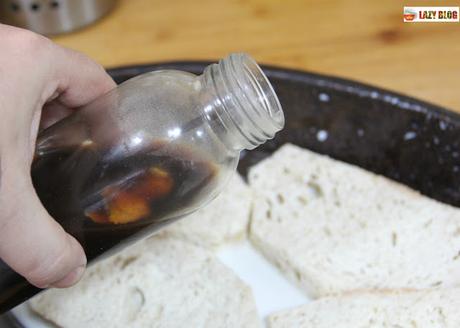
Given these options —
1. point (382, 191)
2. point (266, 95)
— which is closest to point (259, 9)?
point (382, 191)

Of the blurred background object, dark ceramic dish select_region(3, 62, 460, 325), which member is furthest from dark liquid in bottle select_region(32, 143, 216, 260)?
the blurred background object

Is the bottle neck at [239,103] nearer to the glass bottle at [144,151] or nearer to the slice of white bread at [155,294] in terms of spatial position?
the glass bottle at [144,151]

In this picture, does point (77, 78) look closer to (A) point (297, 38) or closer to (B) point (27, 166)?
(B) point (27, 166)

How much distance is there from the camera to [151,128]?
0.66m

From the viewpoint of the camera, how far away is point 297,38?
1435 mm

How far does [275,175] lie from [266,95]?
1.24 ft

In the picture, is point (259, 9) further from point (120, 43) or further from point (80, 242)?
point (80, 242)

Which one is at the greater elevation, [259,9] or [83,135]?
[83,135]

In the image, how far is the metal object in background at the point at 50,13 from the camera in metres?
1.36

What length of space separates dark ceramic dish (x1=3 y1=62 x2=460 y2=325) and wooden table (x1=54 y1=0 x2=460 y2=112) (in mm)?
270

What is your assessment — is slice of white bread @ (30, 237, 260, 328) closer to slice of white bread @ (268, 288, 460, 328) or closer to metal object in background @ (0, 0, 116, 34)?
slice of white bread @ (268, 288, 460, 328)

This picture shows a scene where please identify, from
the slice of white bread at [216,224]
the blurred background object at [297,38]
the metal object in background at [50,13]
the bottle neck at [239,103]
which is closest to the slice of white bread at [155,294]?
the slice of white bread at [216,224]

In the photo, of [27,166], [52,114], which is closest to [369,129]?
[52,114]

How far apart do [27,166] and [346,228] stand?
550 mm
